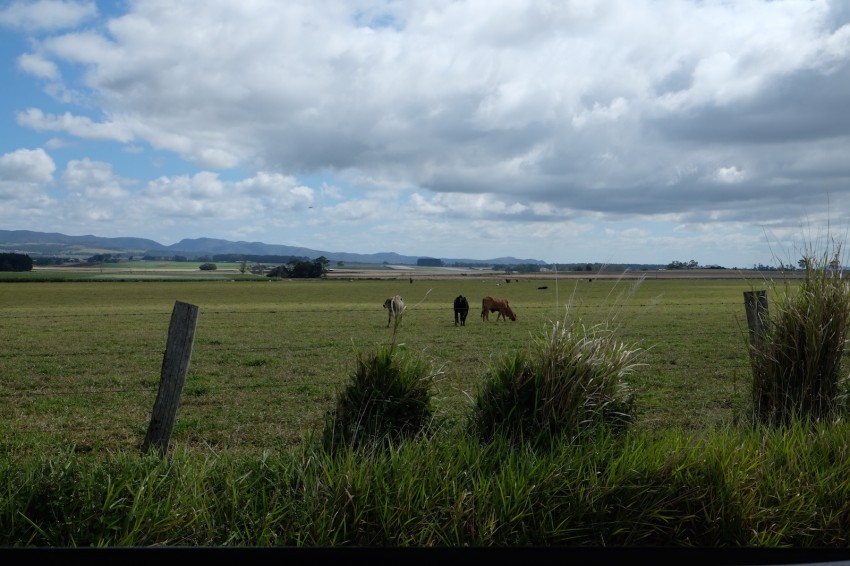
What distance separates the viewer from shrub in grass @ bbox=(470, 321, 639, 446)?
533 centimetres

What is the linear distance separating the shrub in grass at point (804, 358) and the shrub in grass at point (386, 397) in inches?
119

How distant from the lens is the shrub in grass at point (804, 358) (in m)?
6.24

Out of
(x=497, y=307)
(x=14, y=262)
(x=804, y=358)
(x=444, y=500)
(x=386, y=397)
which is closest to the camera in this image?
(x=444, y=500)

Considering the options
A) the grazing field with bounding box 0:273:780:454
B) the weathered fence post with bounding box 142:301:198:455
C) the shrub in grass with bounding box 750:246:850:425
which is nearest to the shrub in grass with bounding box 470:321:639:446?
the grazing field with bounding box 0:273:780:454

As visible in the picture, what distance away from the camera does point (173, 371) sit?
550cm

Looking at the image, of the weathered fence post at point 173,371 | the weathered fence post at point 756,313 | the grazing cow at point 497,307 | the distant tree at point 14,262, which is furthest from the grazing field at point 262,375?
the distant tree at point 14,262

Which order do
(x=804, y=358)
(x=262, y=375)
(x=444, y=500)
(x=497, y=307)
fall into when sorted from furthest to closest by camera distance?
(x=497, y=307), (x=262, y=375), (x=804, y=358), (x=444, y=500)

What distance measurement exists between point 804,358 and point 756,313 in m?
0.60

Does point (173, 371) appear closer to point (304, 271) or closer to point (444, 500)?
point (444, 500)

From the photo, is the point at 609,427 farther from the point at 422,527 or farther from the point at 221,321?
the point at 221,321

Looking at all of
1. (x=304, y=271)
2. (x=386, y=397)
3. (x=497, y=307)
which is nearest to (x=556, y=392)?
(x=386, y=397)

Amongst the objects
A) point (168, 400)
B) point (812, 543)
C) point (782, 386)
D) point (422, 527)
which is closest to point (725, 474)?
point (812, 543)

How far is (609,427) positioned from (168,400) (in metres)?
3.52

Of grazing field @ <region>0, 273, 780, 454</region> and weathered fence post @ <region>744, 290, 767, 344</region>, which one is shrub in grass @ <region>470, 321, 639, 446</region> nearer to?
grazing field @ <region>0, 273, 780, 454</region>
